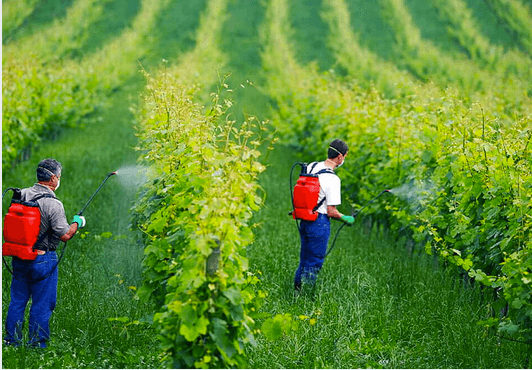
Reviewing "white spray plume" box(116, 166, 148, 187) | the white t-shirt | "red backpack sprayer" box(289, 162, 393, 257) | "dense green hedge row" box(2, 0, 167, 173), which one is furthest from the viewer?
"dense green hedge row" box(2, 0, 167, 173)

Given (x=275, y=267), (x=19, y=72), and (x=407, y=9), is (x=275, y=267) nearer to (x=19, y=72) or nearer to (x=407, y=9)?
(x=19, y=72)

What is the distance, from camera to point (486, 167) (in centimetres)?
592

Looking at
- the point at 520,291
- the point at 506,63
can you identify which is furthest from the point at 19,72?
the point at 506,63

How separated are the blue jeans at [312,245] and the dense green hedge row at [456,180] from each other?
0.91m

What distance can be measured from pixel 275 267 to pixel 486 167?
2.53 metres

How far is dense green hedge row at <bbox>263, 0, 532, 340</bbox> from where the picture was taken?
516 centimetres

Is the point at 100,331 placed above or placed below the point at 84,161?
above

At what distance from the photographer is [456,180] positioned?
21.2 ft

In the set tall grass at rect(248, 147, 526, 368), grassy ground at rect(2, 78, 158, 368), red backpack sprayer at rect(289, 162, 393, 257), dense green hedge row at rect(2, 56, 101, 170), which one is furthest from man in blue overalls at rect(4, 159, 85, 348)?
dense green hedge row at rect(2, 56, 101, 170)

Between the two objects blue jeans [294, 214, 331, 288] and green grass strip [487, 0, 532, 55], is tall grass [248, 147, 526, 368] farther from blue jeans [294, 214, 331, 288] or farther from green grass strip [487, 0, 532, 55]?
green grass strip [487, 0, 532, 55]

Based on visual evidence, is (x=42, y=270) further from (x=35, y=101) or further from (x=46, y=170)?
(x=35, y=101)

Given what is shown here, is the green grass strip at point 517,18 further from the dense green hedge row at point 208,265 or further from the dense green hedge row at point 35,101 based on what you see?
the dense green hedge row at point 208,265

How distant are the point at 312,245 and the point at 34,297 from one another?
103 inches

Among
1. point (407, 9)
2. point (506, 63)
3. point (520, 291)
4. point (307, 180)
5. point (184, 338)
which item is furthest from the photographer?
point (407, 9)
